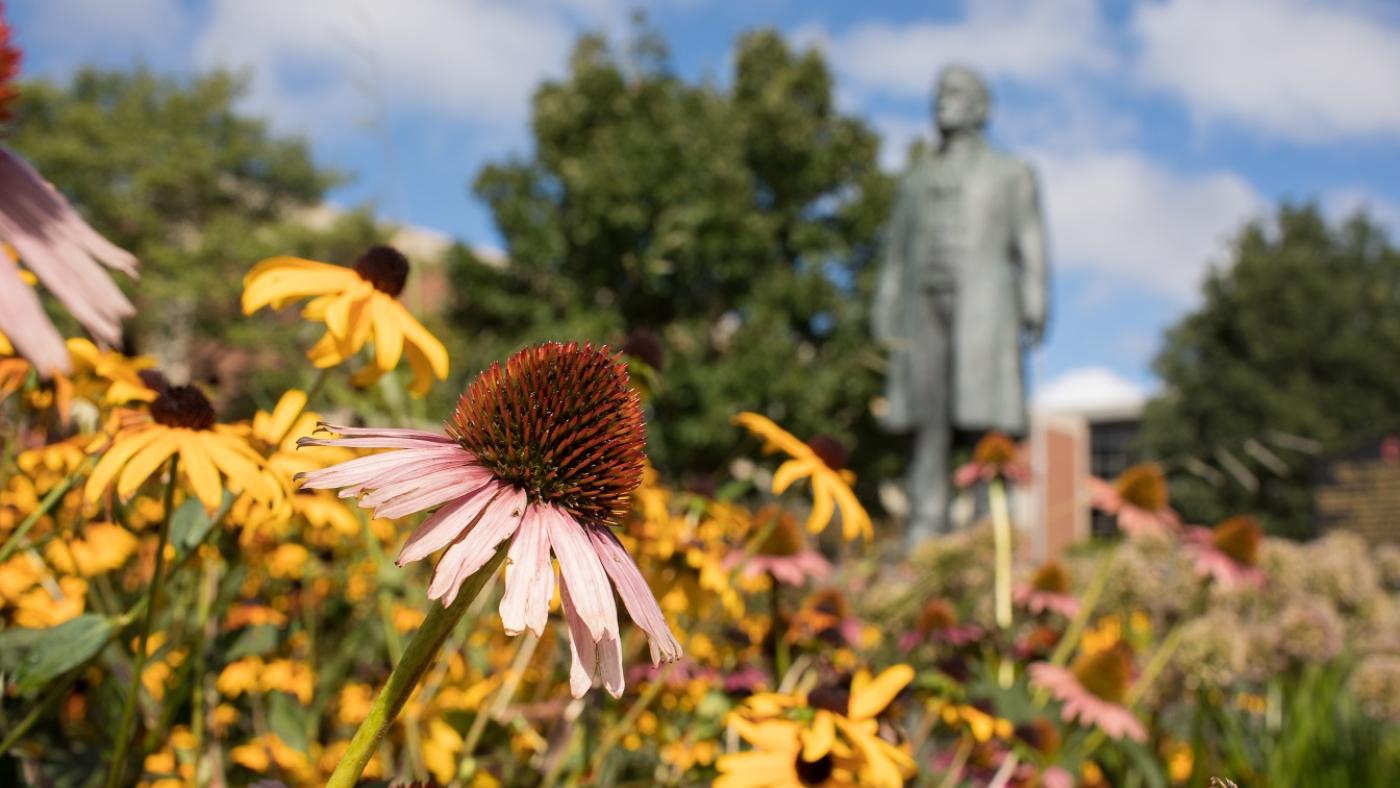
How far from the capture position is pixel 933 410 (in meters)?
6.48

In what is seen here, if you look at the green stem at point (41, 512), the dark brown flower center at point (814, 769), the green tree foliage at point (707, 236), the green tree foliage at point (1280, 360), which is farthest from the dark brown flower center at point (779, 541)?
the green tree foliage at point (1280, 360)

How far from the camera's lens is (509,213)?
15.9m

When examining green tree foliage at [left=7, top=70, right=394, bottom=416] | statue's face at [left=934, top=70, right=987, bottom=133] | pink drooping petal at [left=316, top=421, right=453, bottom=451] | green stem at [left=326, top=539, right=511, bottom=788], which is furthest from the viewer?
green tree foliage at [left=7, top=70, right=394, bottom=416]

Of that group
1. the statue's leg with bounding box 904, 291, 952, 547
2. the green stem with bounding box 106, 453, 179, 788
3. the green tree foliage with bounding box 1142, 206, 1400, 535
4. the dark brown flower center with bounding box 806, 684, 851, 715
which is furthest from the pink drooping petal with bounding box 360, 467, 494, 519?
the green tree foliage with bounding box 1142, 206, 1400, 535

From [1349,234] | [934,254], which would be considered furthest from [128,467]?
[1349,234]

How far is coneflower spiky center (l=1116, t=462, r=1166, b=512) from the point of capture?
9.00 ft

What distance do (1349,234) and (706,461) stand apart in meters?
21.6

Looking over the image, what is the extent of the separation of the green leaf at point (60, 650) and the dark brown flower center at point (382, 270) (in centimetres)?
42

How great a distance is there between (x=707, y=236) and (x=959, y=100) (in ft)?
27.0

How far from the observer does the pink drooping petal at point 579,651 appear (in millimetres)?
639

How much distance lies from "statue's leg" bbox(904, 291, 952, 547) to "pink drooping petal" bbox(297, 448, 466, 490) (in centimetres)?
565

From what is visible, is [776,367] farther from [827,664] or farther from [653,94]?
[827,664]

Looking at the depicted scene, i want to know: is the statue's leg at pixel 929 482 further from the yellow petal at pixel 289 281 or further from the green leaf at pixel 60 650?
the green leaf at pixel 60 650

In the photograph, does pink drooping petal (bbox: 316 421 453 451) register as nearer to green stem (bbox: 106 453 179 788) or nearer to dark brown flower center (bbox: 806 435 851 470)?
green stem (bbox: 106 453 179 788)
